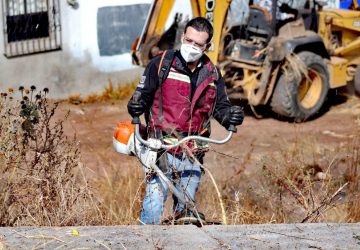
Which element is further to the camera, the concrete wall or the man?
the concrete wall

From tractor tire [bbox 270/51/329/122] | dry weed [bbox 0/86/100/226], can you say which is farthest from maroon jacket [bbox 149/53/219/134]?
tractor tire [bbox 270/51/329/122]

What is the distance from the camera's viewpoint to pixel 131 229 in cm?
422

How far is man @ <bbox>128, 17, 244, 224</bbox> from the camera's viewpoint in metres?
4.76

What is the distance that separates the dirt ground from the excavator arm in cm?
102

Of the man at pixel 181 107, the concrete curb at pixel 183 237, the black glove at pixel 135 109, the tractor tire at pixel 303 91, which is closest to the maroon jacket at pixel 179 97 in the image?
the man at pixel 181 107

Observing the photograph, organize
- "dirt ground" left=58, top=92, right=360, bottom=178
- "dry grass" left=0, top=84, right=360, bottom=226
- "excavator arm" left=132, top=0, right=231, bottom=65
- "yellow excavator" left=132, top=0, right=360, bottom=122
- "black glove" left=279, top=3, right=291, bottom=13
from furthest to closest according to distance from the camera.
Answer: "black glove" left=279, top=3, right=291, bottom=13 → "yellow excavator" left=132, top=0, right=360, bottom=122 → "excavator arm" left=132, top=0, right=231, bottom=65 → "dirt ground" left=58, top=92, right=360, bottom=178 → "dry grass" left=0, top=84, right=360, bottom=226

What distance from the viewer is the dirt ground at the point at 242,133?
27.9 feet

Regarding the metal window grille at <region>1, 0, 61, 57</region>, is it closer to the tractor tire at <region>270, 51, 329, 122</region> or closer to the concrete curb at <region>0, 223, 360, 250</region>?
the tractor tire at <region>270, 51, 329, 122</region>

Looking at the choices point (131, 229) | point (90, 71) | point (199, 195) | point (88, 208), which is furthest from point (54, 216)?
point (90, 71)

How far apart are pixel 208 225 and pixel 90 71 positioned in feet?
25.9

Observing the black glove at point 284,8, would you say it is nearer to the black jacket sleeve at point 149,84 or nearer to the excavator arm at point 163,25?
the excavator arm at point 163,25

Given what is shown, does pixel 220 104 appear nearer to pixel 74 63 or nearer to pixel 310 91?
pixel 310 91

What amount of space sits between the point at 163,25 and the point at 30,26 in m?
2.13

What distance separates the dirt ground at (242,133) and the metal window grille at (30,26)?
98cm
